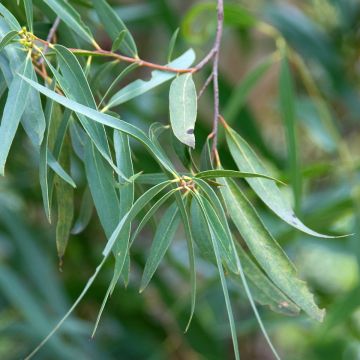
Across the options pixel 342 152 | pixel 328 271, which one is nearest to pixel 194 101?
pixel 342 152

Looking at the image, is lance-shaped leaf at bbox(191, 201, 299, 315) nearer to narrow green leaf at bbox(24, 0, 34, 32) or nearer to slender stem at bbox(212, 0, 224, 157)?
slender stem at bbox(212, 0, 224, 157)

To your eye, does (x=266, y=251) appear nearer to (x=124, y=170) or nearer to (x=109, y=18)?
(x=124, y=170)

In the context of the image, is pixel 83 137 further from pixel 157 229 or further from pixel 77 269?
pixel 77 269

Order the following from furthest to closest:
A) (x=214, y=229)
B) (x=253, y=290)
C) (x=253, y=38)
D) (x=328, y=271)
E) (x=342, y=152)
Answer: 1. (x=328, y=271)
2. (x=253, y=38)
3. (x=342, y=152)
4. (x=253, y=290)
5. (x=214, y=229)

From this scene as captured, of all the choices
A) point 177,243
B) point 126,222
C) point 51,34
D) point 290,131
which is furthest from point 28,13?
point 177,243

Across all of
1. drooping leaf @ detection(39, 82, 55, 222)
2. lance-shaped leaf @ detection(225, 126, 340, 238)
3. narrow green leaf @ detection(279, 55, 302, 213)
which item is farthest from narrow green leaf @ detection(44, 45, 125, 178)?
narrow green leaf @ detection(279, 55, 302, 213)

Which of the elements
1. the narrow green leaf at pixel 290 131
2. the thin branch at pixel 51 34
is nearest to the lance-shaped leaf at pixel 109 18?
the thin branch at pixel 51 34

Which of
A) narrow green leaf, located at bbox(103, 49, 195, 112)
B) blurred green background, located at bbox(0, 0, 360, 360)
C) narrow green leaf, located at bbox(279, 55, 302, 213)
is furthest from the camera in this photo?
blurred green background, located at bbox(0, 0, 360, 360)
